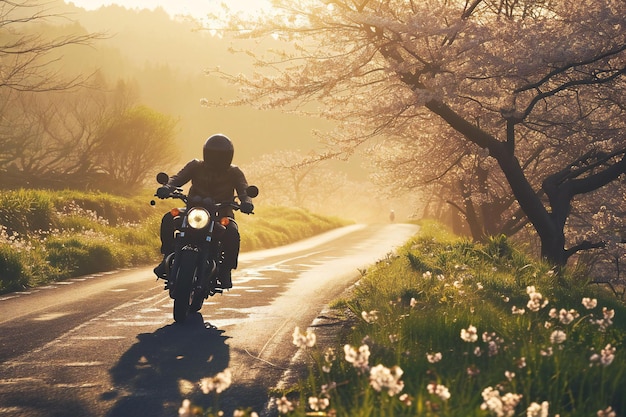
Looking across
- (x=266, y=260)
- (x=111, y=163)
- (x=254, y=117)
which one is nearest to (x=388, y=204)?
(x=254, y=117)

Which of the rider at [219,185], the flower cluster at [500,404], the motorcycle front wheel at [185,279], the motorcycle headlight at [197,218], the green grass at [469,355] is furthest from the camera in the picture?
the rider at [219,185]

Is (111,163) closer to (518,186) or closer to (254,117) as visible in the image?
(518,186)

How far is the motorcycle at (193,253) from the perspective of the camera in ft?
25.5

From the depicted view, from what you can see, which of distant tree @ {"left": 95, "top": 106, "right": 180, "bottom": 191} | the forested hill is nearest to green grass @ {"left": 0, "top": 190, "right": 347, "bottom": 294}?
distant tree @ {"left": 95, "top": 106, "right": 180, "bottom": 191}

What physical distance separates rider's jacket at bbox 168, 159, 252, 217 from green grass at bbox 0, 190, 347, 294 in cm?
420

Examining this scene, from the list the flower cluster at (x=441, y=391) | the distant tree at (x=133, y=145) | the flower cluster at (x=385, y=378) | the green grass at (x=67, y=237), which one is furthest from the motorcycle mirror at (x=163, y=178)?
the distant tree at (x=133, y=145)

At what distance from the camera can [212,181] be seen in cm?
905

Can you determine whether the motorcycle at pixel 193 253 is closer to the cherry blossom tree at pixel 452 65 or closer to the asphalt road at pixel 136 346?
the asphalt road at pixel 136 346

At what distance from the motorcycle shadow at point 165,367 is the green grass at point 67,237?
16.6 feet

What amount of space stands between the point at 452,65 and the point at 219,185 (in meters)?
8.26

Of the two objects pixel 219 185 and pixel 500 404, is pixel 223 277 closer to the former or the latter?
pixel 219 185

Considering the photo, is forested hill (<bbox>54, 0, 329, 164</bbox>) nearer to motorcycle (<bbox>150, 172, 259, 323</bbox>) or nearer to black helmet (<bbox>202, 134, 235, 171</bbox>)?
black helmet (<bbox>202, 134, 235, 171</bbox>)

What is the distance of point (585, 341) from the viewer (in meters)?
5.92

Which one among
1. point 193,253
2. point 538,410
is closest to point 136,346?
point 193,253
